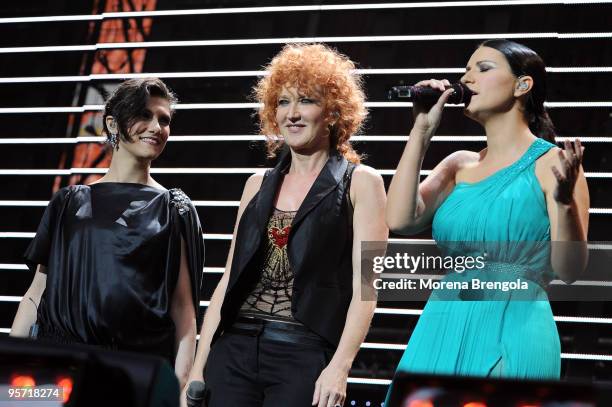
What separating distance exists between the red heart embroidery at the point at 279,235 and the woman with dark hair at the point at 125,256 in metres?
0.47

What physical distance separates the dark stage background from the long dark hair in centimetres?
155

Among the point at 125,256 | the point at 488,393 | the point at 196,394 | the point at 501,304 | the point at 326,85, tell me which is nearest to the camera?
the point at 488,393

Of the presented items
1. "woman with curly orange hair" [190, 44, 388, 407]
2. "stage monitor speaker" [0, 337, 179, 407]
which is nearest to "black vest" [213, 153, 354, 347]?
"woman with curly orange hair" [190, 44, 388, 407]

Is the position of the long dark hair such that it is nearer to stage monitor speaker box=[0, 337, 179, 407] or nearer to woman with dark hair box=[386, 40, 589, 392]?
woman with dark hair box=[386, 40, 589, 392]

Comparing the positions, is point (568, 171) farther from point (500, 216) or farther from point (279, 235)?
point (279, 235)

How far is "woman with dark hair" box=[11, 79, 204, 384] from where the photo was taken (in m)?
2.72

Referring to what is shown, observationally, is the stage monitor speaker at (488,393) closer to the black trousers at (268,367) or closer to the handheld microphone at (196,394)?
the black trousers at (268,367)

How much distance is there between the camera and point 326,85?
265cm

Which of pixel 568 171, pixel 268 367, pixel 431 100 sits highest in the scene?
pixel 431 100

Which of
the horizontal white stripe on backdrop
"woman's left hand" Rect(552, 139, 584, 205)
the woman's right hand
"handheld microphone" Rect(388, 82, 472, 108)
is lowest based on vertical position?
"woman's left hand" Rect(552, 139, 584, 205)

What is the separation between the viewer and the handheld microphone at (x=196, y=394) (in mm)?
2389

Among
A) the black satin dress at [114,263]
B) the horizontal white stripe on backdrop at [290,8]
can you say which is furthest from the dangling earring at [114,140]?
the horizontal white stripe on backdrop at [290,8]

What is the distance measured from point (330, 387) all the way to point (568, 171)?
0.79 meters

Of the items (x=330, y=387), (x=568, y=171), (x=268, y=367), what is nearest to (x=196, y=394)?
(x=268, y=367)
